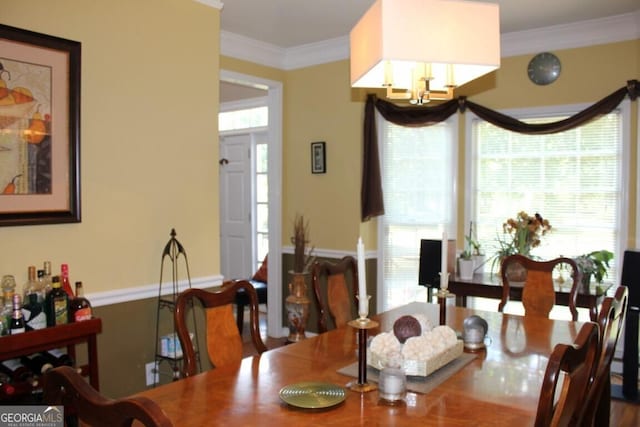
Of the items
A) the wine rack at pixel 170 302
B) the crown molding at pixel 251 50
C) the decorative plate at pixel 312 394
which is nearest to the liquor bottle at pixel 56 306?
the wine rack at pixel 170 302

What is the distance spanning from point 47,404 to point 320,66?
4288 millimetres

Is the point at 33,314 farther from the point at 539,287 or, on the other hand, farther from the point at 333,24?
the point at 333,24

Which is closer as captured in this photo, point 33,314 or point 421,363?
point 421,363

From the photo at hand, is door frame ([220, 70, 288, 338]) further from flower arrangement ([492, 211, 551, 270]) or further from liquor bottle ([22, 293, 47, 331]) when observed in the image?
liquor bottle ([22, 293, 47, 331])

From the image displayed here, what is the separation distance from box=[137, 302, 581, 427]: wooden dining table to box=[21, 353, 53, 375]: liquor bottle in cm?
120

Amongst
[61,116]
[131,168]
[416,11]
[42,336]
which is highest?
[416,11]

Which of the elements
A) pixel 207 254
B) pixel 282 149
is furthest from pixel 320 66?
pixel 207 254

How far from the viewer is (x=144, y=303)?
3.29m

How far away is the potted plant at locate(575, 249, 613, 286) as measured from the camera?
12.4ft

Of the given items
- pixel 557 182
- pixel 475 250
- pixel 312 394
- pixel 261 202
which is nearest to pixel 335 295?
pixel 312 394

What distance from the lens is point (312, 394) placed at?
1.69 meters

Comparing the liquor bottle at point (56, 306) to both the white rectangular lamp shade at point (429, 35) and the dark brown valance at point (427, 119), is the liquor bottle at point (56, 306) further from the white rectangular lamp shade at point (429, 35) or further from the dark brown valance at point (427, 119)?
the dark brown valance at point (427, 119)

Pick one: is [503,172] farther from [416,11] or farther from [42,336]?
[42,336]

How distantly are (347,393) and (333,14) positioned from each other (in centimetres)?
308
